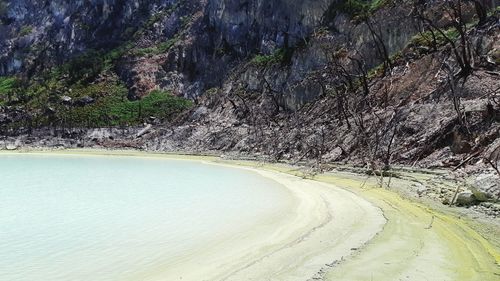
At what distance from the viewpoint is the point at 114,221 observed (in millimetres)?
18078

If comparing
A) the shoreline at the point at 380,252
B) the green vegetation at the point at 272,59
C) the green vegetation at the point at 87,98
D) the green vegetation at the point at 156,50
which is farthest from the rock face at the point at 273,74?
the shoreline at the point at 380,252

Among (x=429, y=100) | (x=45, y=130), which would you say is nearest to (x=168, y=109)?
(x=45, y=130)

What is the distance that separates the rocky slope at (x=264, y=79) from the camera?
34406 millimetres

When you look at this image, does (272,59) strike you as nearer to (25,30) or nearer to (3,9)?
(25,30)

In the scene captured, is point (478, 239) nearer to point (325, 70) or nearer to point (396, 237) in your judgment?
point (396, 237)

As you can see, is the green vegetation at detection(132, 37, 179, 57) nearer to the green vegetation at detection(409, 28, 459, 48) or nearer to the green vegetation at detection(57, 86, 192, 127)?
the green vegetation at detection(57, 86, 192, 127)

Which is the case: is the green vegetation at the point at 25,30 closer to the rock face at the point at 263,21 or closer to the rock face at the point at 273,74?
the rock face at the point at 273,74

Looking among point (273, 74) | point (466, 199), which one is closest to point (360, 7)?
point (273, 74)

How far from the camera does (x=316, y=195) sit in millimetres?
23766

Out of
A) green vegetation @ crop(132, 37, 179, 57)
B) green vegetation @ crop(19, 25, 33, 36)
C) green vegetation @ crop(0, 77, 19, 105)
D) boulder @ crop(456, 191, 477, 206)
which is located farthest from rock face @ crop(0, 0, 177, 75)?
boulder @ crop(456, 191, 477, 206)

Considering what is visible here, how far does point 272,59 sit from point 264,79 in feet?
26.8

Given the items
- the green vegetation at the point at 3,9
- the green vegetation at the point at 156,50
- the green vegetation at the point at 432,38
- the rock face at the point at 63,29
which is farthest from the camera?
the green vegetation at the point at 3,9

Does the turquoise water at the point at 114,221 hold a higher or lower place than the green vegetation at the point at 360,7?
lower

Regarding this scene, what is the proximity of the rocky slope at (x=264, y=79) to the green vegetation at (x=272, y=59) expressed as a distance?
0.36 m
